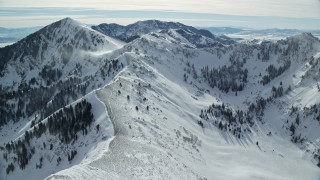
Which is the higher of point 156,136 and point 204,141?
point 156,136

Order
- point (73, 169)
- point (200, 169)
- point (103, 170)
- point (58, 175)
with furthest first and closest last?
1. point (200, 169)
2. point (103, 170)
3. point (73, 169)
4. point (58, 175)

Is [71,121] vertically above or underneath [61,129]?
above

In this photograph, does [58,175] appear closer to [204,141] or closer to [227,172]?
[227,172]

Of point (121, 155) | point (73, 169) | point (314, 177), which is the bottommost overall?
point (314, 177)

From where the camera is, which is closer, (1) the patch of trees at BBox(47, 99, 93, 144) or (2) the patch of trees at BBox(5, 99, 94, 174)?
(1) the patch of trees at BBox(47, 99, 93, 144)

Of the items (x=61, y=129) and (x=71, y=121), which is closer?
(x=61, y=129)

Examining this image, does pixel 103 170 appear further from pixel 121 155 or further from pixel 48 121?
pixel 48 121

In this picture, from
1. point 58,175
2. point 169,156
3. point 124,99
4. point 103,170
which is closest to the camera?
point 58,175

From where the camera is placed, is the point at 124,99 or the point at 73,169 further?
the point at 124,99

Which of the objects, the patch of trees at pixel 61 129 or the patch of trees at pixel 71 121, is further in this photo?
the patch of trees at pixel 61 129

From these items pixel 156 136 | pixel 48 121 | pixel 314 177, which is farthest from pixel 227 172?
pixel 48 121
